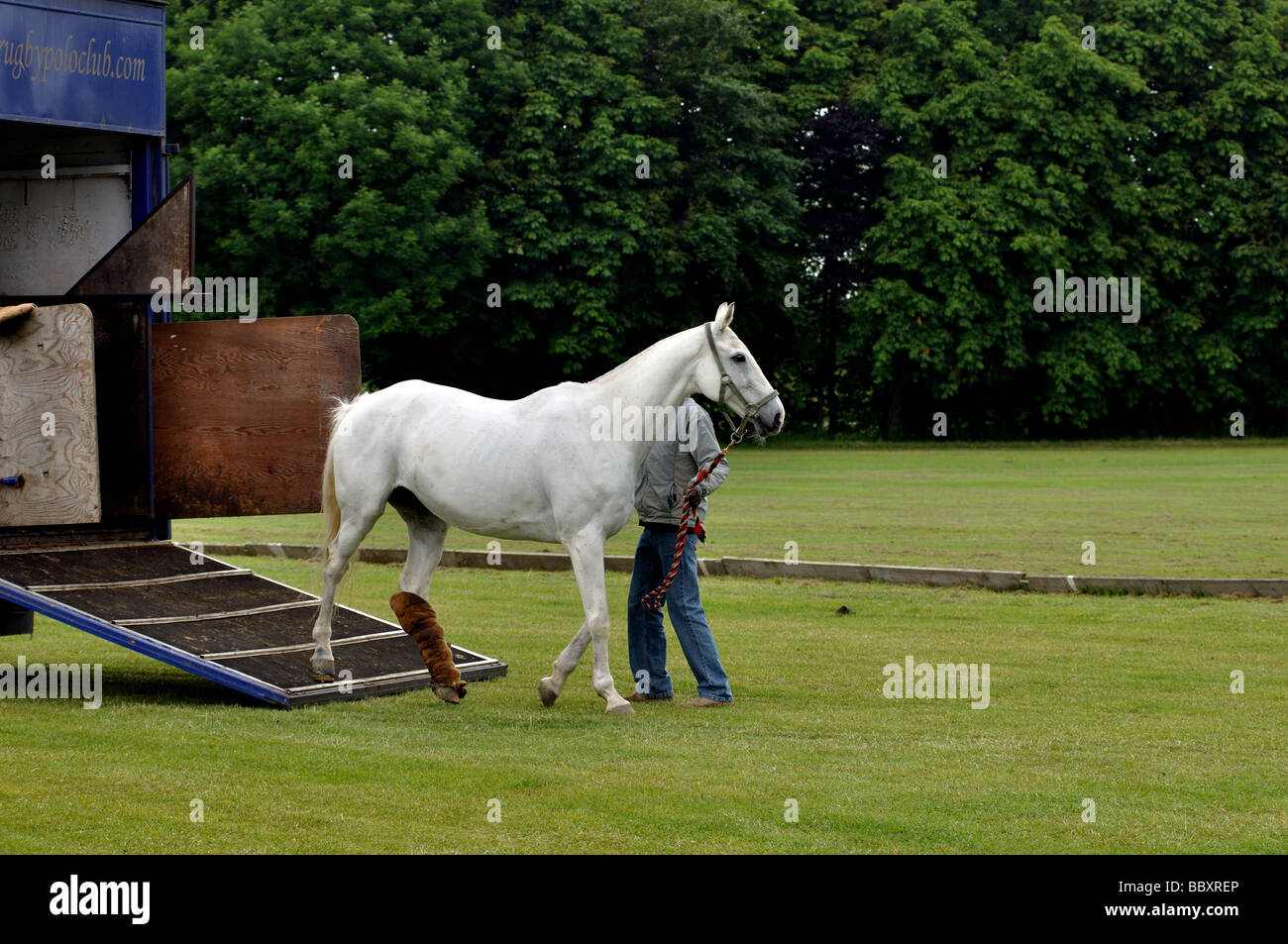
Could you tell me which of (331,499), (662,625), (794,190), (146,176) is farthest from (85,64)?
(794,190)

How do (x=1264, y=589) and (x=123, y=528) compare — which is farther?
(x=1264, y=589)

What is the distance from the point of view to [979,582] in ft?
54.7

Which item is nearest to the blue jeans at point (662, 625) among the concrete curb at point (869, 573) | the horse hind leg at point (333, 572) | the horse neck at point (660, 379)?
the horse neck at point (660, 379)

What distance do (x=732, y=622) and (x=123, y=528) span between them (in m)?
5.40

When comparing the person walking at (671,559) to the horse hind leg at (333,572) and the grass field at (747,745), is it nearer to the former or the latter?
the grass field at (747,745)

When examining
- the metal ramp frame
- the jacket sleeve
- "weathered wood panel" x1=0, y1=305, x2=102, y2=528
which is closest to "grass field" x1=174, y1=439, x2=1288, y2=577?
the jacket sleeve

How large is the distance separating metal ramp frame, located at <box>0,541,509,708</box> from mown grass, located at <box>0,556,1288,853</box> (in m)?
0.30

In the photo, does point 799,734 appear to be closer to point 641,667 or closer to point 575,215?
point 641,667

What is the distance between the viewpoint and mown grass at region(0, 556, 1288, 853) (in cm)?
701

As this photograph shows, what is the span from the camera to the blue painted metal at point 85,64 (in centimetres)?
1178

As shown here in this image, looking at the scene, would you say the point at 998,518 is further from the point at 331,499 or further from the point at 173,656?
the point at 173,656

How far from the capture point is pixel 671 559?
35.7 feet

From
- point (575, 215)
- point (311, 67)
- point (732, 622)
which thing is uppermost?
point (311, 67)
